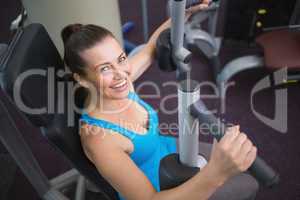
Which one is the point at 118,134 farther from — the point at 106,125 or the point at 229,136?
the point at 229,136

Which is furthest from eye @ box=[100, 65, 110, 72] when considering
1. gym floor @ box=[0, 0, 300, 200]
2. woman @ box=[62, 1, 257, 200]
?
gym floor @ box=[0, 0, 300, 200]

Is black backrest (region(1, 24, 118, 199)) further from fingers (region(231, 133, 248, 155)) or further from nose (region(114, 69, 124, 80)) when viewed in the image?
fingers (region(231, 133, 248, 155))

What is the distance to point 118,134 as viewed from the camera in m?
0.97

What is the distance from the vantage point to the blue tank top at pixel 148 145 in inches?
38.9

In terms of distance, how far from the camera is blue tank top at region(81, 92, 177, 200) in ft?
Result: 3.24

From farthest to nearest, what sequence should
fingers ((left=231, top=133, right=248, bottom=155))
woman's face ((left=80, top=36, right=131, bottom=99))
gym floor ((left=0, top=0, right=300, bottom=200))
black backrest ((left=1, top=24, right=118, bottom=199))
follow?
gym floor ((left=0, top=0, right=300, bottom=200)), woman's face ((left=80, top=36, right=131, bottom=99)), black backrest ((left=1, top=24, right=118, bottom=199)), fingers ((left=231, top=133, right=248, bottom=155))

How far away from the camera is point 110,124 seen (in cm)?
98

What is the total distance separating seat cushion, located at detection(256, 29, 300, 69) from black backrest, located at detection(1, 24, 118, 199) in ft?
4.33

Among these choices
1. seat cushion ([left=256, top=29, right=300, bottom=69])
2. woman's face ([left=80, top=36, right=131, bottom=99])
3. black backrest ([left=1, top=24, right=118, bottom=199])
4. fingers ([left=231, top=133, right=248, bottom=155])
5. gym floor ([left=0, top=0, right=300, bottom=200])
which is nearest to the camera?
fingers ([left=231, top=133, right=248, bottom=155])

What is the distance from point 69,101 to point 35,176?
2.01ft

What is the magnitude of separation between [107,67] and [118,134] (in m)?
0.21

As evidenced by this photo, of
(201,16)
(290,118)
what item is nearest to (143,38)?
(201,16)

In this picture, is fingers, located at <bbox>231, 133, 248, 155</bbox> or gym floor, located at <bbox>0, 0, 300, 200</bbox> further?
gym floor, located at <bbox>0, 0, 300, 200</bbox>

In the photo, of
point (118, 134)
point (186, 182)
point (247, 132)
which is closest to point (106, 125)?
point (118, 134)
